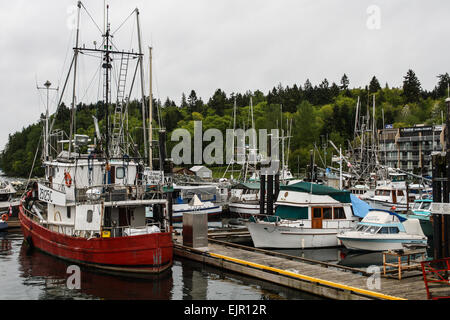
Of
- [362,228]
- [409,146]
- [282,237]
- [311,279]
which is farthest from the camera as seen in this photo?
[409,146]

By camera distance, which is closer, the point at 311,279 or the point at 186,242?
the point at 311,279

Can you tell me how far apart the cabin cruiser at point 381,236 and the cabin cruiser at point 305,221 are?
45.0 inches

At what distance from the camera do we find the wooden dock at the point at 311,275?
16.1m

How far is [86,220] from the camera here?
23141 millimetres

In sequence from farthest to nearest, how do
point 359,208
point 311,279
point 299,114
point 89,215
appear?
point 299,114 → point 359,208 → point 89,215 → point 311,279

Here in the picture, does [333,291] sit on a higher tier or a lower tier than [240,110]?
lower

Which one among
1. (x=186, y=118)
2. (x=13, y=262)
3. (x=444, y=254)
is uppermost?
(x=186, y=118)

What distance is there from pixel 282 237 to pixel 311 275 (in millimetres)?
9719

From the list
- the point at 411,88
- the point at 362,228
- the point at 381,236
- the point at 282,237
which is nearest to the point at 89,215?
the point at 282,237

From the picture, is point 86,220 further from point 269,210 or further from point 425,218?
point 425,218

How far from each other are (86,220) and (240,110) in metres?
120

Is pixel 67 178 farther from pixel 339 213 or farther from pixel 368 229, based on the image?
pixel 368 229

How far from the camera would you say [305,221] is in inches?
1161
